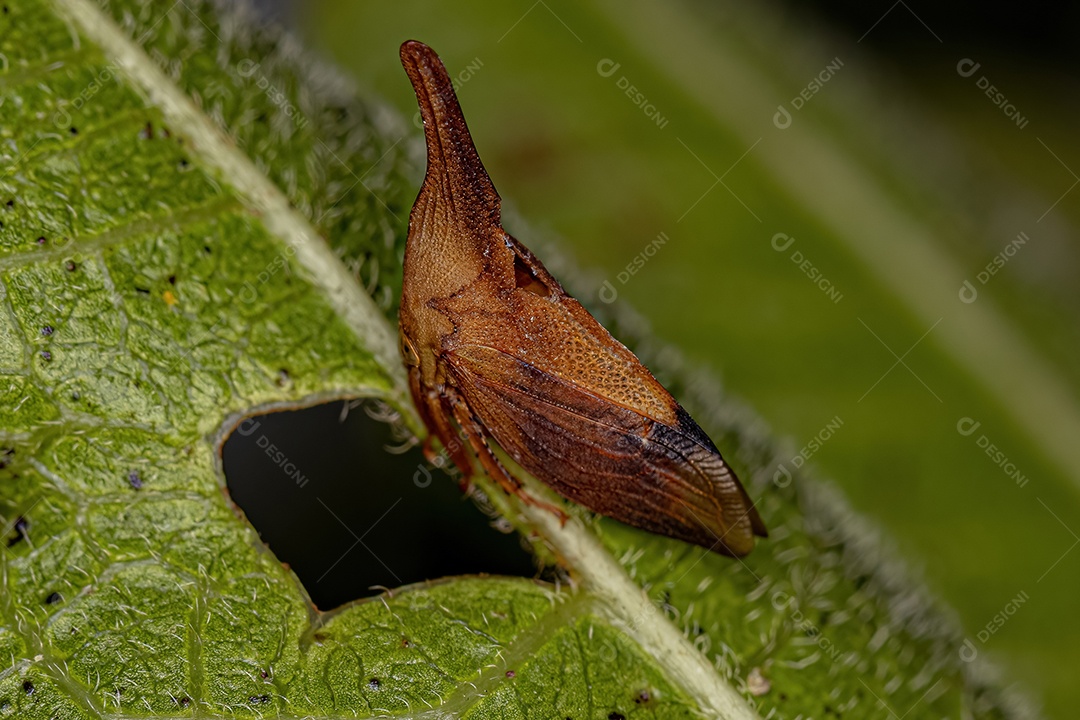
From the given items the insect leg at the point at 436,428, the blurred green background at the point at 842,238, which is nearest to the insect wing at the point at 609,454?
the insect leg at the point at 436,428

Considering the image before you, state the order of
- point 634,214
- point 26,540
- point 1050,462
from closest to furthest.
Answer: point 26,540 → point 1050,462 → point 634,214

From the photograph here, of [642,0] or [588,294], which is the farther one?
[642,0]

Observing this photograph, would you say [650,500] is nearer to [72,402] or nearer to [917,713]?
[917,713]

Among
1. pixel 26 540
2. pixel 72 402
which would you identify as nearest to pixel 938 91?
pixel 72 402

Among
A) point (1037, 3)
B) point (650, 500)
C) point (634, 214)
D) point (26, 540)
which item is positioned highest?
point (1037, 3)

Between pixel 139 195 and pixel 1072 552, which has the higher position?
pixel 1072 552

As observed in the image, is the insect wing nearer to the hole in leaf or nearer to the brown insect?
the brown insect

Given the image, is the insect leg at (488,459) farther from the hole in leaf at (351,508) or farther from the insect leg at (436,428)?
the hole in leaf at (351,508)
